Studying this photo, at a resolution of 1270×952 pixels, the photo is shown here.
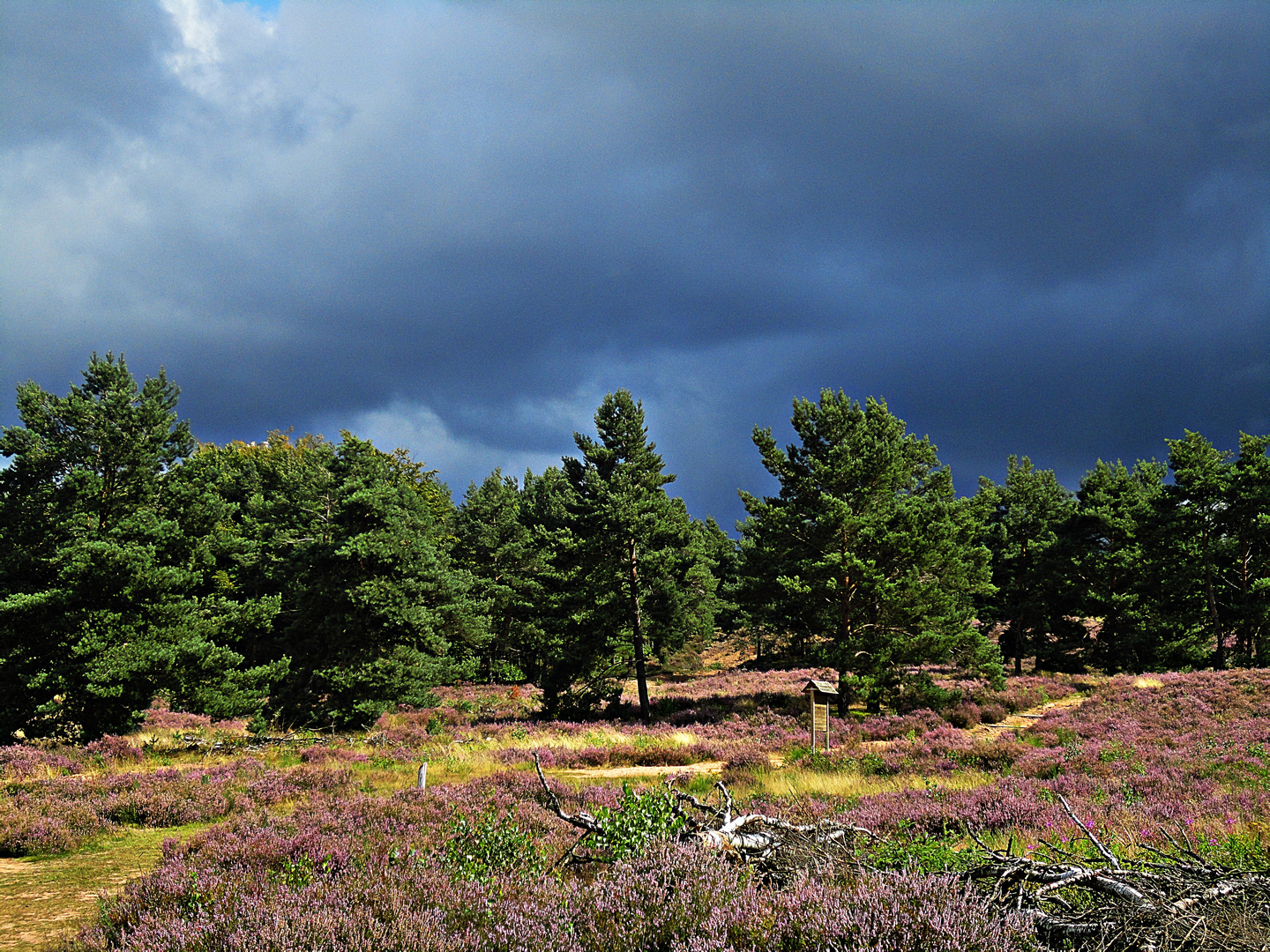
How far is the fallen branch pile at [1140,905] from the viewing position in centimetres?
323

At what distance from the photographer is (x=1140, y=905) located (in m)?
3.43

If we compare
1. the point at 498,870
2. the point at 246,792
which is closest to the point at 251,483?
the point at 246,792

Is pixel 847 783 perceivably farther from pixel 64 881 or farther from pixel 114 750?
pixel 114 750

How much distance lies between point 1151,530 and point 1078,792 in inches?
1221

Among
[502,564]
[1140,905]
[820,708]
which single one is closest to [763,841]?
[1140,905]

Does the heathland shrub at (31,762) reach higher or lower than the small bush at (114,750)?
higher

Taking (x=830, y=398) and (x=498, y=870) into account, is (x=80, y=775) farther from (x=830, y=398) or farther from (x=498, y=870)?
(x=830, y=398)

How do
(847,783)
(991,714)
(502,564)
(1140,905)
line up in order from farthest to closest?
1. (502,564)
2. (991,714)
3. (847,783)
4. (1140,905)

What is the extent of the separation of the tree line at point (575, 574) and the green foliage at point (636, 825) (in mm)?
16675

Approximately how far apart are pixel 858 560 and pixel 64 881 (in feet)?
66.8

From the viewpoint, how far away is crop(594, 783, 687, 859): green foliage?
500 cm

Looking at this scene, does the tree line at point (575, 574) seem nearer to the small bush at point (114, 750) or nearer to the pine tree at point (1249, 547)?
the pine tree at point (1249, 547)

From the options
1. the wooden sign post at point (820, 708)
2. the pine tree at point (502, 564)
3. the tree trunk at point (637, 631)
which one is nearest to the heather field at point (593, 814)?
the wooden sign post at point (820, 708)

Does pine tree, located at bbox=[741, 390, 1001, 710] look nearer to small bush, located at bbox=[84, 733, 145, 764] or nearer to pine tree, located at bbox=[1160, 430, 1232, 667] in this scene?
pine tree, located at bbox=[1160, 430, 1232, 667]
